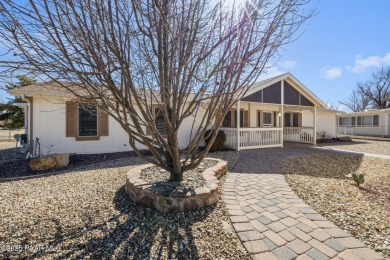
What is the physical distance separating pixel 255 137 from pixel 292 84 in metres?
4.25

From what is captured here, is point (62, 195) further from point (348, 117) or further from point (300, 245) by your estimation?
point (348, 117)

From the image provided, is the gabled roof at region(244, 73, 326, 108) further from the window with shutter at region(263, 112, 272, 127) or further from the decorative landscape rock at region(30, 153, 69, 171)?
the decorative landscape rock at region(30, 153, 69, 171)

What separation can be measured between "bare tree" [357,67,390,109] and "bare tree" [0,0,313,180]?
47526 millimetres

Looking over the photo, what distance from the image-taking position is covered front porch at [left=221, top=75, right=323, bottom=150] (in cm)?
1073

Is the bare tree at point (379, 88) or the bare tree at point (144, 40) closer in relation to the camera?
the bare tree at point (144, 40)

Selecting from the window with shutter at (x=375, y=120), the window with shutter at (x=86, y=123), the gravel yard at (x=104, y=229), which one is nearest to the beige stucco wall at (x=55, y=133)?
the window with shutter at (x=86, y=123)

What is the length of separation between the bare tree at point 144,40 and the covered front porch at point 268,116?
266 inches

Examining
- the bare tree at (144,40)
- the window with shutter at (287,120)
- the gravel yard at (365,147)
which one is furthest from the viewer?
the window with shutter at (287,120)

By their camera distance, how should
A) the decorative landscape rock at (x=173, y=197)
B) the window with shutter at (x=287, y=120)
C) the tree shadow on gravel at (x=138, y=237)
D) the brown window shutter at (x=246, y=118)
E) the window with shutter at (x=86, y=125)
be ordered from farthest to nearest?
the window with shutter at (x=287, y=120) → the brown window shutter at (x=246, y=118) → the window with shutter at (x=86, y=125) → the decorative landscape rock at (x=173, y=197) → the tree shadow on gravel at (x=138, y=237)

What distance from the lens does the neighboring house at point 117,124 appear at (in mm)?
8078

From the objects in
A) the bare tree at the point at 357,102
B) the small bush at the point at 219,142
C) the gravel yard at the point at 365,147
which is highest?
the bare tree at the point at 357,102

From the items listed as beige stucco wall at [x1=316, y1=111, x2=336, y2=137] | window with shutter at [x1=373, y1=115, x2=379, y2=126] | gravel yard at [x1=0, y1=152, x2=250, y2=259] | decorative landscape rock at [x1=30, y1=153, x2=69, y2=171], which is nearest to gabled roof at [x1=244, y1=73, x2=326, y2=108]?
beige stucco wall at [x1=316, y1=111, x2=336, y2=137]

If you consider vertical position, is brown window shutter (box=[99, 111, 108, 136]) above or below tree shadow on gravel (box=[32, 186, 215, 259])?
above

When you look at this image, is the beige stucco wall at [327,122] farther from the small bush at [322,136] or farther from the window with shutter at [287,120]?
the window with shutter at [287,120]
